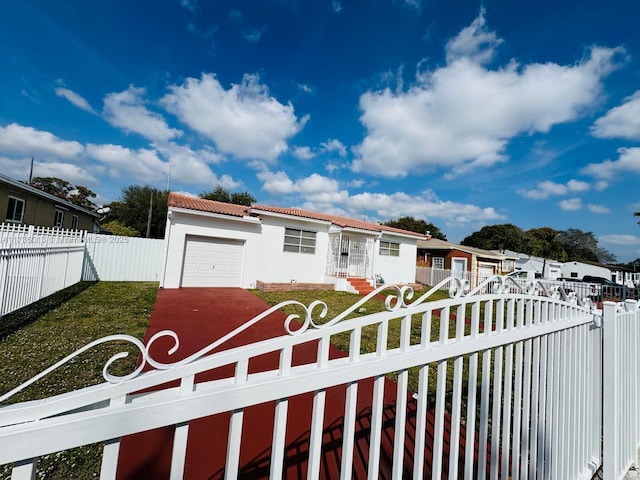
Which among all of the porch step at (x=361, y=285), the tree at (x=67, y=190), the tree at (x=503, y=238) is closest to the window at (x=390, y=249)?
the porch step at (x=361, y=285)

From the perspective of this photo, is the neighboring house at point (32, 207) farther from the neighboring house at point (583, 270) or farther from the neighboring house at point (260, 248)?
the neighboring house at point (583, 270)

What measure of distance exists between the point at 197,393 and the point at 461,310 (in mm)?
1280

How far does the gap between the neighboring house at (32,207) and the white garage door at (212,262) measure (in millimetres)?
6674

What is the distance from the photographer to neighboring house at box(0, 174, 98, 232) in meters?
10.8

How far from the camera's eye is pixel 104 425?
0.77 metres

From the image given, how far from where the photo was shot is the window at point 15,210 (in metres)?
11.2

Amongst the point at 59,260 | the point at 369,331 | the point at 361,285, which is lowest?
the point at 369,331

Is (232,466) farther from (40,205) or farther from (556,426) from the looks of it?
(40,205)

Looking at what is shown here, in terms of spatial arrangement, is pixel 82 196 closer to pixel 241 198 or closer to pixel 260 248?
pixel 241 198

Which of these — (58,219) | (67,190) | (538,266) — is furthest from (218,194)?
(538,266)

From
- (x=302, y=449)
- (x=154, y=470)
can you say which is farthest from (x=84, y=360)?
(x=302, y=449)

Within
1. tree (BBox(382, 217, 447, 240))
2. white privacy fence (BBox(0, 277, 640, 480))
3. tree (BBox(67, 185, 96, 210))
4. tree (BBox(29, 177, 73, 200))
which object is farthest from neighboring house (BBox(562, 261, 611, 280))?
tree (BBox(29, 177, 73, 200))

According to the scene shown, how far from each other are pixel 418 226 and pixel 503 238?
45.4 feet

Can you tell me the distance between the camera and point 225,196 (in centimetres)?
3409
